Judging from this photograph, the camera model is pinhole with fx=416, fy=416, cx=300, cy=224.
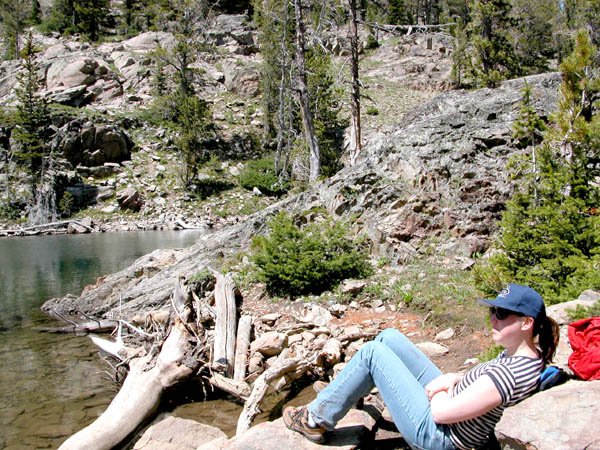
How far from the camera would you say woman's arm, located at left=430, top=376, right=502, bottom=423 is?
2.47 meters

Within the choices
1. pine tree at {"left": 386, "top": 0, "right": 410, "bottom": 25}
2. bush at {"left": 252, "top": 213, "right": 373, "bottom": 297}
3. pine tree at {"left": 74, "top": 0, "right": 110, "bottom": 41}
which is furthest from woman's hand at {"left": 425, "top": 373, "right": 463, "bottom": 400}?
pine tree at {"left": 74, "top": 0, "right": 110, "bottom": 41}

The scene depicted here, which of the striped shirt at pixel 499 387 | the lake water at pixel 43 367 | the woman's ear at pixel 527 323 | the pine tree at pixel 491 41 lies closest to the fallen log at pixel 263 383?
the lake water at pixel 43 367

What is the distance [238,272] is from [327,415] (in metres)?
7.44

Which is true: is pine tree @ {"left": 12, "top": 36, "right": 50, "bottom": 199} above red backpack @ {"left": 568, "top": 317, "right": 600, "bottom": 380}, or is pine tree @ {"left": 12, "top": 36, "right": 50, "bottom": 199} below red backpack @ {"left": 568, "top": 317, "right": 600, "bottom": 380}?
above

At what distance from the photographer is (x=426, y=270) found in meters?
8.41

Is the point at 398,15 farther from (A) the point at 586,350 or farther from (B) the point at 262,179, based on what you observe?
(A) the point at 586,350

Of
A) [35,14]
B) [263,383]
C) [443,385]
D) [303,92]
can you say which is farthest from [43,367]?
[35,14]

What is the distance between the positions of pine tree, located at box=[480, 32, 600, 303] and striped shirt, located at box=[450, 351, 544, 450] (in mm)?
3188

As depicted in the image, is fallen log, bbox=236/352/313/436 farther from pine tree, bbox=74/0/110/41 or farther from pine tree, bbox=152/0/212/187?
pine tree, bbox=74/0/110/41

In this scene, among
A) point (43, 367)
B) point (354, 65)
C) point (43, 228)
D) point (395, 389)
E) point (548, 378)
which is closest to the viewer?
point (548, 378)

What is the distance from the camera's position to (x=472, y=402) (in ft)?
8.18

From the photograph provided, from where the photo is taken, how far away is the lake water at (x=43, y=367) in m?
5.64

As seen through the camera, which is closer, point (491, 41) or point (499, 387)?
point (499, 387)

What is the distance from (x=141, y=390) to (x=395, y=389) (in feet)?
12.6
